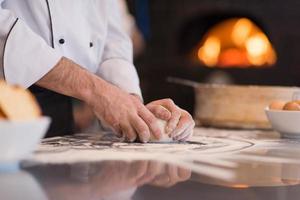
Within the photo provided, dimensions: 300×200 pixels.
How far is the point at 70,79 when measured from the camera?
1114 mm

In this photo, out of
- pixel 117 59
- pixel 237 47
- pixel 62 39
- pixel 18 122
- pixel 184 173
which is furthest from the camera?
pixel 237 47

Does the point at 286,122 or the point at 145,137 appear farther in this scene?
the point at 286,122

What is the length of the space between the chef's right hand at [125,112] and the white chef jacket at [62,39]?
4.4 inches

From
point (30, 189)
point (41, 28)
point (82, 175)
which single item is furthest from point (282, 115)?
point (30, 189)

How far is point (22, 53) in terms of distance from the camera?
107 centimetres

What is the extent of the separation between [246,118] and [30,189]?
39.8 inches

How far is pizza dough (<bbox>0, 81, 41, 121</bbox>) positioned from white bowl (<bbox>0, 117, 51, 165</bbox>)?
0.05 ft

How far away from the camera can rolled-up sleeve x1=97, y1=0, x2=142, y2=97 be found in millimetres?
1378

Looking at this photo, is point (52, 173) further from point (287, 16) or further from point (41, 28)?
point (287, 16)

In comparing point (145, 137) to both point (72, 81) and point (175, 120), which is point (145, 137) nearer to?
point (175, 120)

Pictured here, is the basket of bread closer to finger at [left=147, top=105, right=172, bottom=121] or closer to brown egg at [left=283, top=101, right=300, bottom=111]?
finger at [left=147, top=105, right=172, bottom=121]

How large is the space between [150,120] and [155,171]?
0.29 m

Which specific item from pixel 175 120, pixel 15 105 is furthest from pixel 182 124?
pixel 15 105

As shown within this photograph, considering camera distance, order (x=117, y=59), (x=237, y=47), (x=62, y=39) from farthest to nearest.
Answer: (x=237, y=47) → (x=117, y=59) → (x=62, y=39)
